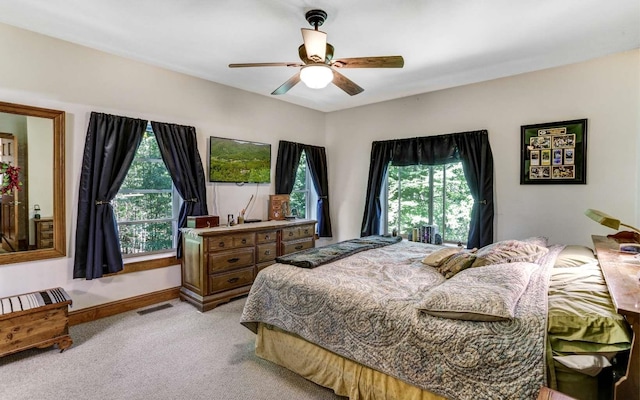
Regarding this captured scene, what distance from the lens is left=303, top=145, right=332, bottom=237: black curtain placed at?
5367mm

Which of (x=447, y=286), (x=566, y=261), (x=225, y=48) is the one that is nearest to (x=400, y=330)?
(x=447, y=286)

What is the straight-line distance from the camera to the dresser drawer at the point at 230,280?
140 inches

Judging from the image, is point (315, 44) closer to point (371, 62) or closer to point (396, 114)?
point (371, 62)

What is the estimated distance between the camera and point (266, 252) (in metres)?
4.09

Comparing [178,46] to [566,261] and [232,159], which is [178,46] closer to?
[232,159]

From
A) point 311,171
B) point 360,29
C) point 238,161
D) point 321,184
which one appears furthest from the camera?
point 321,184

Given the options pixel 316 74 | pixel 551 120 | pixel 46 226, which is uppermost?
pixel 316 74

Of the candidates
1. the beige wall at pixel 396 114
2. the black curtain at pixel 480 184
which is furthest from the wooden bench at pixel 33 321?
the black curtain at pixel 480 184

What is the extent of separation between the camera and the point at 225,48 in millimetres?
3158

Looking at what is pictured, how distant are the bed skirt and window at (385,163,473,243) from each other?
2.90m

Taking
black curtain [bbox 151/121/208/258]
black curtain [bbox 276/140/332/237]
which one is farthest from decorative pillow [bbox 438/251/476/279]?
black curtain [bbox 276/140/332/237]

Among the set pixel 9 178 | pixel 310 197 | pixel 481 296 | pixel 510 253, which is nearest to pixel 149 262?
pixel 9 178

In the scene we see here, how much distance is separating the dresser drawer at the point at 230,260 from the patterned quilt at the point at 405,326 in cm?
127

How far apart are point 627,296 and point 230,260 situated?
3342 mm
